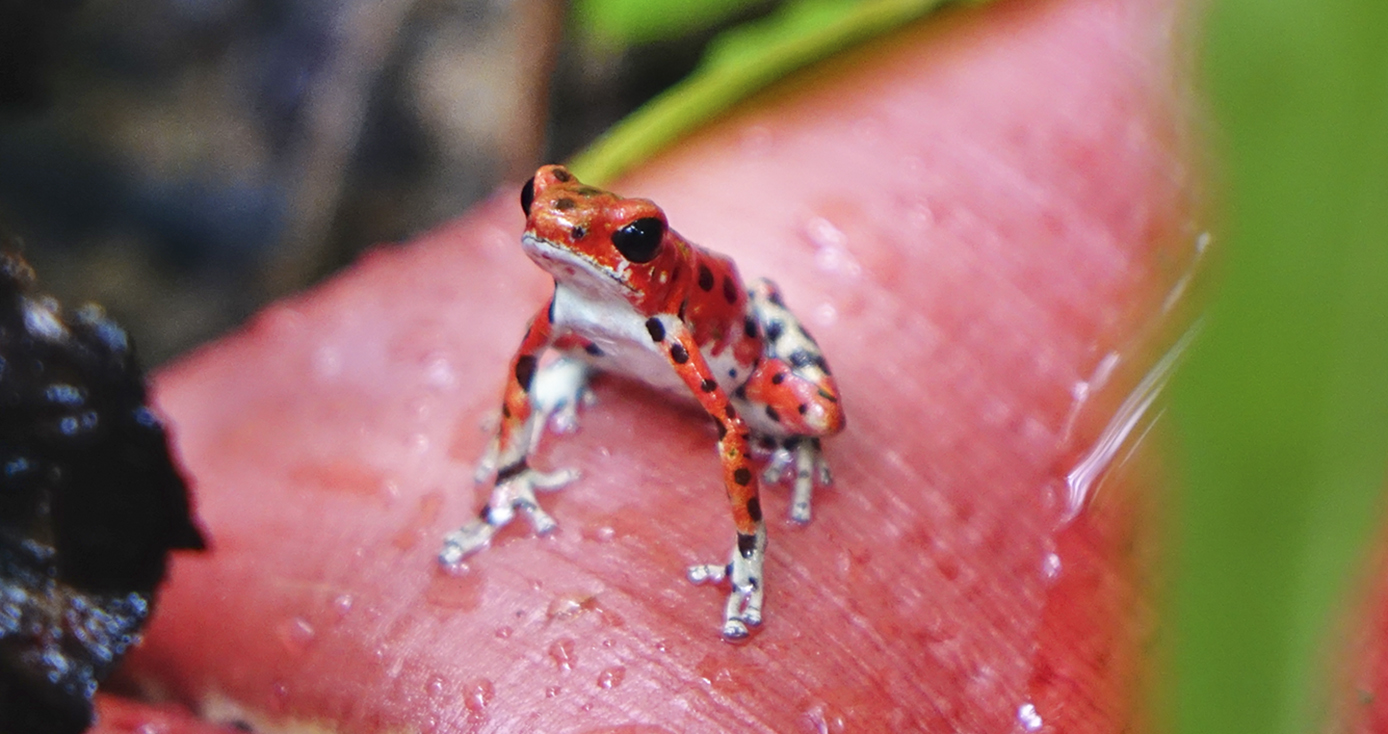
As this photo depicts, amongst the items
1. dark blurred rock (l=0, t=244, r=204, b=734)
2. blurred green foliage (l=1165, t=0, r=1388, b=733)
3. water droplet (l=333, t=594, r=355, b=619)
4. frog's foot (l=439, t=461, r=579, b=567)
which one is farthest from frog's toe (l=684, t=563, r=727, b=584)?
blurred green foliage (l=1165, t=0, r=1388, b=733)

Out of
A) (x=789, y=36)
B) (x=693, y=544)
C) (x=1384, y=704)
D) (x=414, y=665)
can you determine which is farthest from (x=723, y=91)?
(x=1384, y=704)

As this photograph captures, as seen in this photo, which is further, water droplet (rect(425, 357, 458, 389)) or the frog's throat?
water droplet (rect(425, 357, 458, 389))

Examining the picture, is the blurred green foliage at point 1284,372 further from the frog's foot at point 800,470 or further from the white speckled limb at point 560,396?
the white speckled limb at point 560,396

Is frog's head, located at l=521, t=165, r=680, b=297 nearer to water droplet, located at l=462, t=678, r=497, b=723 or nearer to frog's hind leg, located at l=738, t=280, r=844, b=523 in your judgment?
frog's hind leg, located at l=738, t=280, r=844, b=523

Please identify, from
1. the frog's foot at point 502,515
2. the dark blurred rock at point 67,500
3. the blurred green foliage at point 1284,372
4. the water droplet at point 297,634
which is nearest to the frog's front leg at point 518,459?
the frog's foot at point 502,515

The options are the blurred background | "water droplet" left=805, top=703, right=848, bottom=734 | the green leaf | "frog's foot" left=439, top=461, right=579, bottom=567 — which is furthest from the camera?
the blurred background

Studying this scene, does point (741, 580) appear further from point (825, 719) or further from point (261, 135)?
Answer: point (261, 135)

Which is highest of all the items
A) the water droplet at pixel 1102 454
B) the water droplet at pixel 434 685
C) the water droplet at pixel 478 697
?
the water droplet at pixel 1102 454

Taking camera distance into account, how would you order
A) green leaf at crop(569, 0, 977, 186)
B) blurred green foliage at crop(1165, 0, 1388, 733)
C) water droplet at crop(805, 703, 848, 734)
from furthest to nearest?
green leaf at crop(569, 0, 977, 186) < water droplet at crop(805, 703, 848, 734) < blurred green foliage at crop(1165, 0, 1388, 733)
